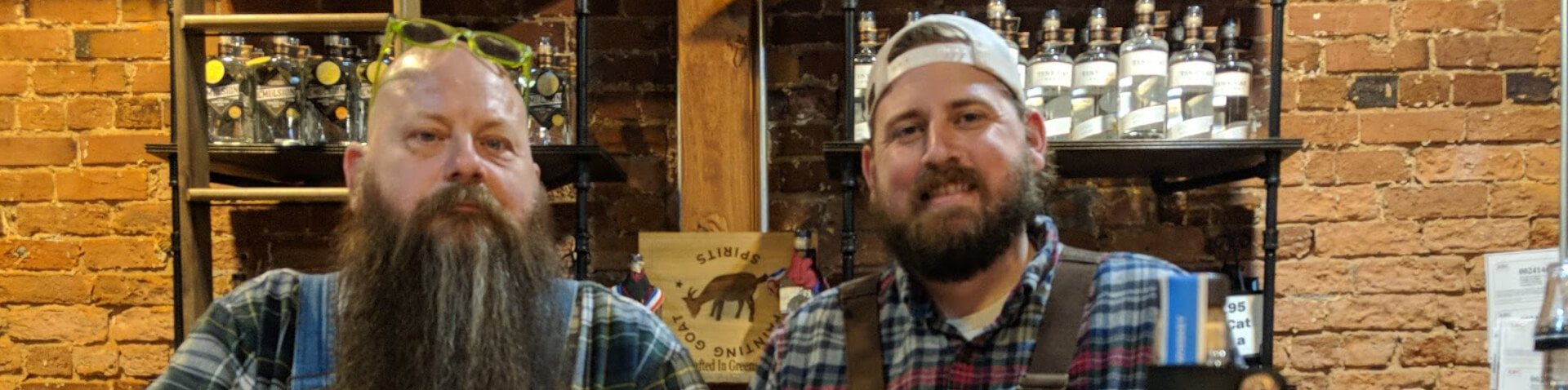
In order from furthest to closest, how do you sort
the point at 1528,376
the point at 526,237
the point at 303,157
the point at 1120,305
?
the point at 303,157 → the point at 1528,376 → the point at 526,237 → the point at 1120,305

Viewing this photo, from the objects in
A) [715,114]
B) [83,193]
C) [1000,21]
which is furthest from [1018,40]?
[83,193]

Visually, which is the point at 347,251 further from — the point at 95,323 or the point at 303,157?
the point at 95,323

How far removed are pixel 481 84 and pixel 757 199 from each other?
1012 mm

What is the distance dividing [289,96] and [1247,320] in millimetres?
1804

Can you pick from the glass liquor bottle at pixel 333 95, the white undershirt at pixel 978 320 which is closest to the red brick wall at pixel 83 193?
the glass liquor bottle at pixel 333 95

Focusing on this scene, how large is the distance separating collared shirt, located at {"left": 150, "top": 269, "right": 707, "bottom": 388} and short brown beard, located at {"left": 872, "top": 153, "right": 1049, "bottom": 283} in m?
0.32

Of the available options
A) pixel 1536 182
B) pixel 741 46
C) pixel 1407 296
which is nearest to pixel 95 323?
pixel 741 46

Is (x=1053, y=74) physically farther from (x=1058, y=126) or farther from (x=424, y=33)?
(x=424, y=33)

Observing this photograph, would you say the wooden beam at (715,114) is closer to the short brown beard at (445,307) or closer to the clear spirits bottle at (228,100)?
the clear spirits bottle at (228,100)

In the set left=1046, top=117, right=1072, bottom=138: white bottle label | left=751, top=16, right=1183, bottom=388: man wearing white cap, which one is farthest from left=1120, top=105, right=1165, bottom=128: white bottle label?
left=751, top=16, right=1183, bottom=388: man wearing white cap

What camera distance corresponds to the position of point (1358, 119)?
233cm

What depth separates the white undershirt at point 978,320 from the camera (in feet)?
4.46

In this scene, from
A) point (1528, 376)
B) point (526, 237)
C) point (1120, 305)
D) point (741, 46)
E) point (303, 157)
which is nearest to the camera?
point (1120, 305)

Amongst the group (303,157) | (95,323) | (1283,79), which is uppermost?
(1283,79)
